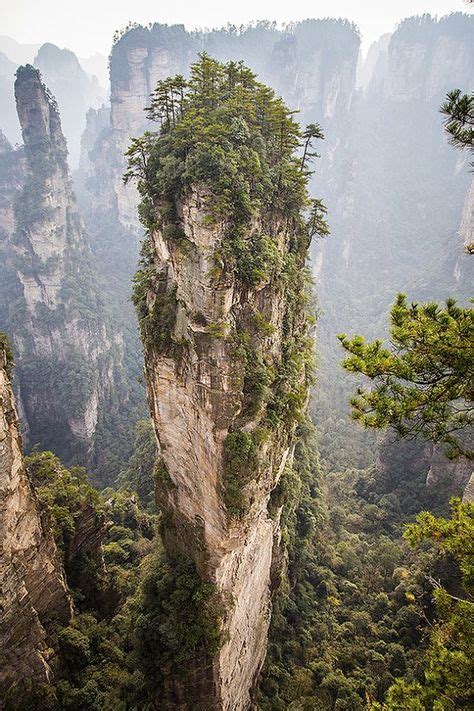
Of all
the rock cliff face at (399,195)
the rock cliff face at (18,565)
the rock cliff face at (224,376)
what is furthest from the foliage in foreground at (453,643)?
the rock cliff face at (399,195)

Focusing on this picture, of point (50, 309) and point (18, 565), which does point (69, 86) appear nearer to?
point (50, 309)

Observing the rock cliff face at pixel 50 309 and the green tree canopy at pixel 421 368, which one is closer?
the green tree canopy at pixel 421 368

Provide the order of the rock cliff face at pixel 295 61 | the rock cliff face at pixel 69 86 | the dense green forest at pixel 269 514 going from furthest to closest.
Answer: the rock cliff face at pixel 69 86 → the rock cliff face at pixel 295 61 → the dense green forest at pixel 269 514

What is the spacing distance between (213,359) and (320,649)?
16266 mm

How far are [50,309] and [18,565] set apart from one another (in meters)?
48.7

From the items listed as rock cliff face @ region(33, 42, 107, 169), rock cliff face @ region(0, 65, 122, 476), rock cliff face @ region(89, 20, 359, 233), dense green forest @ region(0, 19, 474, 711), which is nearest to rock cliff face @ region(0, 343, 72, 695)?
dense green forest @ region(0, 19, 474, 711)

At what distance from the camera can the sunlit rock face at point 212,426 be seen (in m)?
13.6

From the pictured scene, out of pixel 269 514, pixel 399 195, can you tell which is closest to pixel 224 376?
pixel 269 514

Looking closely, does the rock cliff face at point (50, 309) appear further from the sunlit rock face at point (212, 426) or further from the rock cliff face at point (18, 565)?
the rock cliff face at point (18, 565)

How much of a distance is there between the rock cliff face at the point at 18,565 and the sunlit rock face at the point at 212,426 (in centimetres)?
509

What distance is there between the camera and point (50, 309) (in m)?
56.5

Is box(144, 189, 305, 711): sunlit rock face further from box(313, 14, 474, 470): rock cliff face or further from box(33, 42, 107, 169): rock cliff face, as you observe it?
box(33, 42, 107, 169): rock cliff face

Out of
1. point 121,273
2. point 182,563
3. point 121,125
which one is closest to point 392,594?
point 182,563

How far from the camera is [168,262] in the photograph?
15109 millimetres
